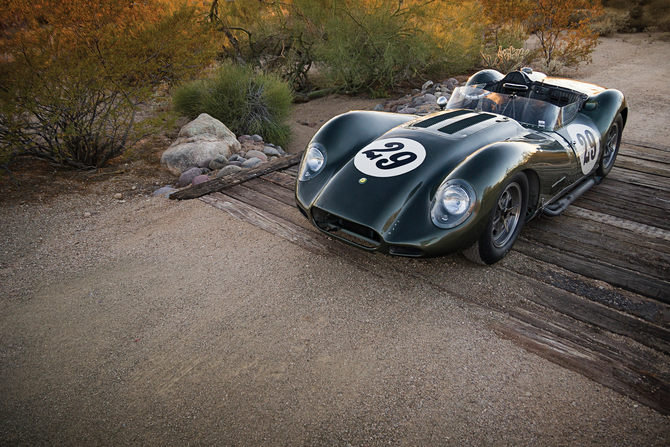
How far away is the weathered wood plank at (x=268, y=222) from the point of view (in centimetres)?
316

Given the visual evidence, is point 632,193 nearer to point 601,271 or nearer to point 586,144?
point 586,144

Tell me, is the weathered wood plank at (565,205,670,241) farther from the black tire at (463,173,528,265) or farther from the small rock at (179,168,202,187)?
the small rock at (179,168,202,187)

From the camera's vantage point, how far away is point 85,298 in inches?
105

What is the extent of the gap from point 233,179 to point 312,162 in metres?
1.59

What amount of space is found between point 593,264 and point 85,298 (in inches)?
137

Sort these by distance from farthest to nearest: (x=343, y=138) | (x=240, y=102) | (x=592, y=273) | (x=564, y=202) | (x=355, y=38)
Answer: (x=355, y=38)
(x=240, y=102)
(x=564, y=202)
(x=343, y=138)
(x=592, y=273)

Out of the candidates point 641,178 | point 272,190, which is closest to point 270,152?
point 272,190

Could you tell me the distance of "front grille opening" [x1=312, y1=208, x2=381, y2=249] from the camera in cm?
250

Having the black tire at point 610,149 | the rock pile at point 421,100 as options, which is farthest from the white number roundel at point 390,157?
the rock pile at point 421,100

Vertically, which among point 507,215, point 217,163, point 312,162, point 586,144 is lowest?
point 217,163

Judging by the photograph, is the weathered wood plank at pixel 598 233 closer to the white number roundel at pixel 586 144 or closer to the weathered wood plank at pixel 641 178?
the white number roundel at pixel 586 144

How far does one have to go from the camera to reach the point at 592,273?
2719mm

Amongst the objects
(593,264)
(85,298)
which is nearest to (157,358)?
(85,298)

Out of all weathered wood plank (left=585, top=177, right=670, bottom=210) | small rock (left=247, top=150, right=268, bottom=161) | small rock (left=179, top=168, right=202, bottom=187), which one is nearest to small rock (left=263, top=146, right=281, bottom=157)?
small rock (left=247, top=150, right=268, bottom=161)
